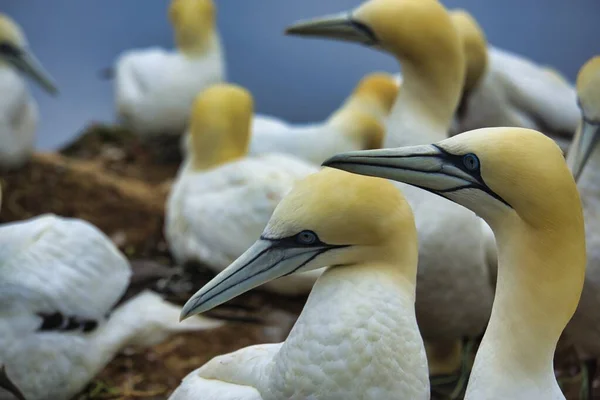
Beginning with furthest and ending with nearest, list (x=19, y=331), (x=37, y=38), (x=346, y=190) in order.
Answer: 1. (x=37, y=38)
2. (x=19, y=331)
3. (x=346, y=190)

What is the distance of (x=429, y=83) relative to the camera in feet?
10.4

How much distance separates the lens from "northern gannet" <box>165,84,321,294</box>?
12.7ft

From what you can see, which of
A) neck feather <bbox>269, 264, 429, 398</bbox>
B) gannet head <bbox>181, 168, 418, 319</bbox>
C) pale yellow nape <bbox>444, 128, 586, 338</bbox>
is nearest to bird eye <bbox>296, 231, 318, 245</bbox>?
gannet head <bbox>181, 168, 418, 319</bbox>

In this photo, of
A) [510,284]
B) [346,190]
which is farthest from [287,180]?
[510,284]

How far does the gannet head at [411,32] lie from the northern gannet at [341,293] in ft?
3.23

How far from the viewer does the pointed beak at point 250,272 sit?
7.20ft

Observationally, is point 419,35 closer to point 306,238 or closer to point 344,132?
point 306,238

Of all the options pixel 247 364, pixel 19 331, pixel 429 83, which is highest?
pixel 429 83

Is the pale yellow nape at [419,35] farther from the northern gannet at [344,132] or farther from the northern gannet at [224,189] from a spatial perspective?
the northern gannet at [344,132]

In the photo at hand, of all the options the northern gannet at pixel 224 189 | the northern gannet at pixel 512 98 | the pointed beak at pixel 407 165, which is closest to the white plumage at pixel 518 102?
the northern gannet at pixel 512 98

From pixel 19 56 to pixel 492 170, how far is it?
4.01 metres

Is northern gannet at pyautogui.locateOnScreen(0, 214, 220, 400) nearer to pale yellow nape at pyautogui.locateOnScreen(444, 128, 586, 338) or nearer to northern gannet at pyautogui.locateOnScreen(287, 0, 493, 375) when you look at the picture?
northern gannet at pyautogui.locateOnScreen(287, 0, 493, 375)

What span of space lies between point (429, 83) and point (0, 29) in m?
2.98

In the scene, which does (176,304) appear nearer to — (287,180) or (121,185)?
(287,180)
